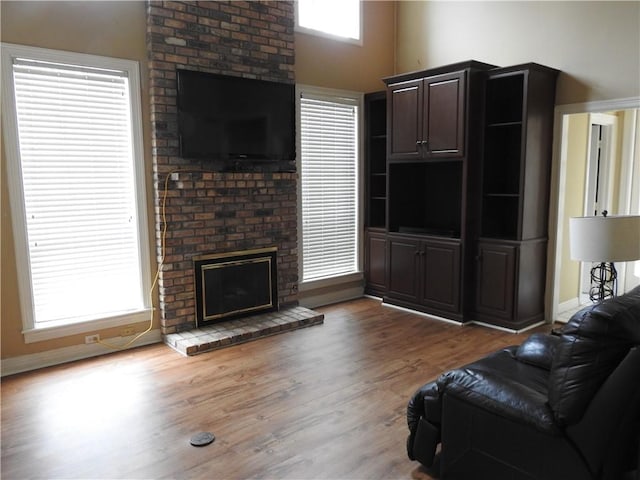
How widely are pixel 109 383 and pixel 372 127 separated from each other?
13.1ft

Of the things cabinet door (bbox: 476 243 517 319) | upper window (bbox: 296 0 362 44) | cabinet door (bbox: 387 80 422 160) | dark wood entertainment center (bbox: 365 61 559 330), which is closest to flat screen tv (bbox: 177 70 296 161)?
upper window (bbox: 296 0 362 44)

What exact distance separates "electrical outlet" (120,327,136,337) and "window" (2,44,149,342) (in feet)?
0.37

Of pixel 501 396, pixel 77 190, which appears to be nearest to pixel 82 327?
pixel 77 190

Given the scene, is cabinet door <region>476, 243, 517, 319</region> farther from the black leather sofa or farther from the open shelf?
the black leather sofa

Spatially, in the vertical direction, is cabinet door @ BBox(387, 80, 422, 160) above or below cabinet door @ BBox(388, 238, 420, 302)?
above

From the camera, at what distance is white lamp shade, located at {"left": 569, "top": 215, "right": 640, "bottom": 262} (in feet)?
10.7

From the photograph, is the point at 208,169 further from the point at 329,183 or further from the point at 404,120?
the point at 404,120

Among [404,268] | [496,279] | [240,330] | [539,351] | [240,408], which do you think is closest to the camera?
[539,351]

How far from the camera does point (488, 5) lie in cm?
515

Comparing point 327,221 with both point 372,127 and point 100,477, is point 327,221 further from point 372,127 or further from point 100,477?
point 100,477

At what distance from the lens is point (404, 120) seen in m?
5.16

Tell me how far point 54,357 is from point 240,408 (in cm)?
179

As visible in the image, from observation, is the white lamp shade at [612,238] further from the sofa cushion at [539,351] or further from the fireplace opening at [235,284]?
the fireplace opening at [235,284]

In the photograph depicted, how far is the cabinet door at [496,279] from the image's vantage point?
15.1ft
